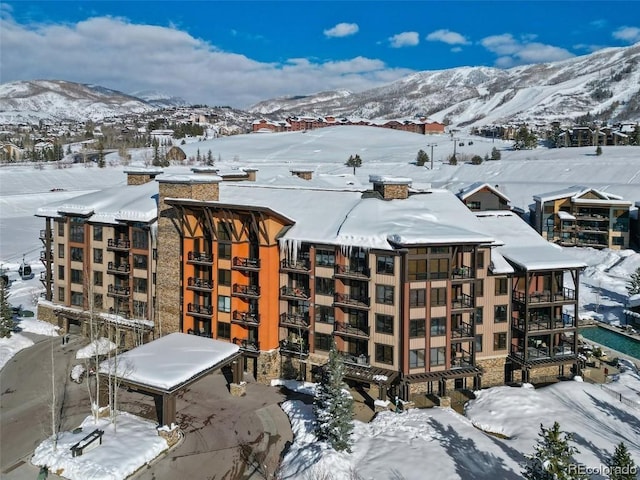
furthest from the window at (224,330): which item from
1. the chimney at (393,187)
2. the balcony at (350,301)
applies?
the chimney at (393,187)

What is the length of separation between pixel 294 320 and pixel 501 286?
13884 mm

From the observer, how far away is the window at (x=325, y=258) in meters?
34.3

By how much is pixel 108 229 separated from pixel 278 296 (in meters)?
16.2

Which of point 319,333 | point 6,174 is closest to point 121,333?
point 319,333

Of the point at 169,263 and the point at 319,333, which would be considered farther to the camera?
the point at 169,263

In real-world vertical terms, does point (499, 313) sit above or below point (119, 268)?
below

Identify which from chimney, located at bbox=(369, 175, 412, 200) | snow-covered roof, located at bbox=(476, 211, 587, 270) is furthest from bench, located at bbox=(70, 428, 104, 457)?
snow-covered roof, located at bbox=(476, 211, 587, 270)

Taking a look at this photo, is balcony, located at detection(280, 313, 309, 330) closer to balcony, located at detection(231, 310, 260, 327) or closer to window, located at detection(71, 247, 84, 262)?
balcony, located at detection(231, 310, 260, 327)

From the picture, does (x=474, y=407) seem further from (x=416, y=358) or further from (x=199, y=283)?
(x=199, y=283)

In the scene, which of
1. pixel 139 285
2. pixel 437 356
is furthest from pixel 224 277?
pixel 437 356

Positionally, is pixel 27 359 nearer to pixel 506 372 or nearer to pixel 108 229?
pixel 108 229

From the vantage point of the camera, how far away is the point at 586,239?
72125 mm

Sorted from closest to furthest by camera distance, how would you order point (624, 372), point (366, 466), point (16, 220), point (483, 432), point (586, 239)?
point (366, 466)
point (483, 432)
point (624, 372)
point (586, 239)
point (16, 220)

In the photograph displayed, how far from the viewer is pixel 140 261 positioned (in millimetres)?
41250
